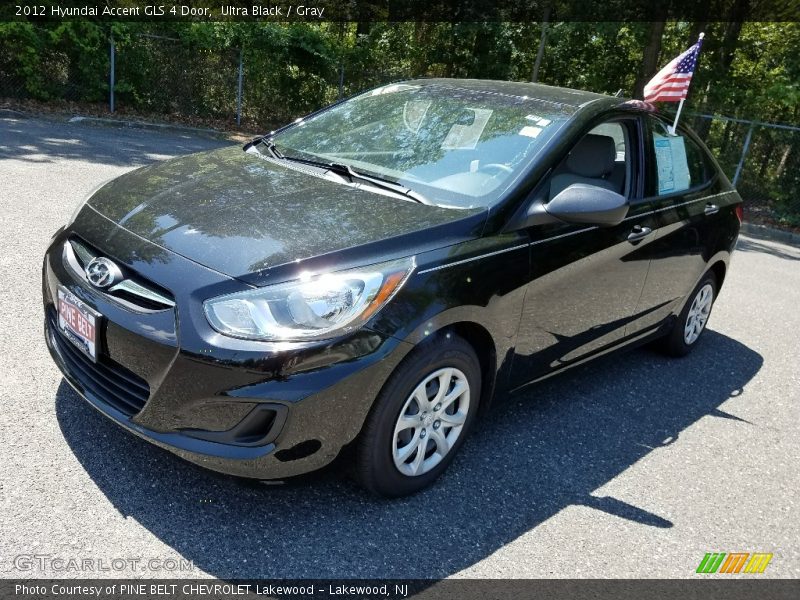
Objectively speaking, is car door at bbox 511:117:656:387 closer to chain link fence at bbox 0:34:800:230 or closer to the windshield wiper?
the windshield wiper

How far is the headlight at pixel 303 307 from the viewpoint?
2.46 meters

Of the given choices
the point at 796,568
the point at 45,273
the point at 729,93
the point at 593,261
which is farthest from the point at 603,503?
the point at 729,93

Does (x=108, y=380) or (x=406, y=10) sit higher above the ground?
(x=406, y=10)

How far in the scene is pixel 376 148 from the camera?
146 inches

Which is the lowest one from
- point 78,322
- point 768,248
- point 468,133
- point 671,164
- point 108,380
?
point 768,248

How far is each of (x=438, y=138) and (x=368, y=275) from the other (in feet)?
4.27

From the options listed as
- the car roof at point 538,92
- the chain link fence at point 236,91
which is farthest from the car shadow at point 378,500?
the chain link fence at point 236,91

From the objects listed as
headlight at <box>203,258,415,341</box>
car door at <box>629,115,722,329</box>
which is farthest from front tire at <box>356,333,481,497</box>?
car door at <box>629,115,722,329</box>

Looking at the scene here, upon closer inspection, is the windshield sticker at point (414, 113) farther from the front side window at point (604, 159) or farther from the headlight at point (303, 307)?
the headlight at point (303, 307)

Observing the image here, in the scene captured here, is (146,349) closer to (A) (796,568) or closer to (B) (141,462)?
(B) (141,462)

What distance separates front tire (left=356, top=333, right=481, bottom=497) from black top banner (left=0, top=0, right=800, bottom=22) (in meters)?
12.3

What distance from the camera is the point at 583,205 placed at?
317cm

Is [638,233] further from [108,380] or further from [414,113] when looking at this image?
[108,380]

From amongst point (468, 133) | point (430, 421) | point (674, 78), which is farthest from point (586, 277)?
point (674, 78)
